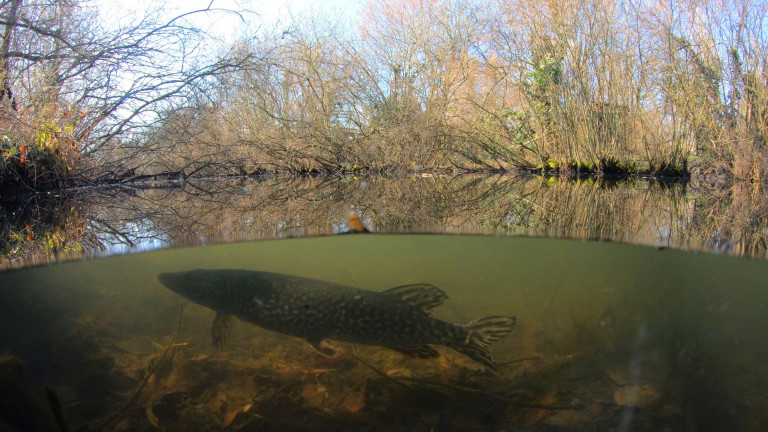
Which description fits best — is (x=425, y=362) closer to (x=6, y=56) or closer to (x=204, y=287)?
(x=204, y=287)

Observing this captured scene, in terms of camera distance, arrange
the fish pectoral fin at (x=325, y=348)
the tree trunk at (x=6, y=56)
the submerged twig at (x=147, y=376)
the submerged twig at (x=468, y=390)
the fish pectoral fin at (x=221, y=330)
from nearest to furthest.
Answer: the submerged twig at (x=147, y=376) → the submerged twig at (x=468, y=390) → the fish pectoral fin at (x=325, y=348) → the fish pectoral fin at (x=221, y=330) → the tree trunk at (x=6, y=56)

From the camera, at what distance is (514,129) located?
1520 cm

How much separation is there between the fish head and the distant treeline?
9.30 metres

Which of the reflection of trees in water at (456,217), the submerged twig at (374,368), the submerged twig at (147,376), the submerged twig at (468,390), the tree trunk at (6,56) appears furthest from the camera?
the tree trunk at (6,56)

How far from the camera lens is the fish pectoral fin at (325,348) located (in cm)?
218

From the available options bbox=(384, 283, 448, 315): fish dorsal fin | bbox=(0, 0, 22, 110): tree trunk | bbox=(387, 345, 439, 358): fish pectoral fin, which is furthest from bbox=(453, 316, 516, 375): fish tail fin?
bbox=(0, 0, 22, 110): tree trunk

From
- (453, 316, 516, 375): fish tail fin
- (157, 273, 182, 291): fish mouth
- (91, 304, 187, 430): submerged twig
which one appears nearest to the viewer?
(91, 304, 187, 430): submerged twig

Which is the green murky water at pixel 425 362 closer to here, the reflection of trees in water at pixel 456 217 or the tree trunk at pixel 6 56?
the reflection of trees in water at pixel 456 217

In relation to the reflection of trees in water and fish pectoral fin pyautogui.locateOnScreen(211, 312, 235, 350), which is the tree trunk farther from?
fish pectoral fin pyautogui.locateOnScreen(211, 312, 235, 350)

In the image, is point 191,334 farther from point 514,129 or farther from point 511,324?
point 514,129

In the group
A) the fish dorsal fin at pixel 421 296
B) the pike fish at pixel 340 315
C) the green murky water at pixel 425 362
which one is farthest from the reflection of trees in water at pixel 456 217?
the fish dorsal fin at pixel 421 296

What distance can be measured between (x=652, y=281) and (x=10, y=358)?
14.2 ft

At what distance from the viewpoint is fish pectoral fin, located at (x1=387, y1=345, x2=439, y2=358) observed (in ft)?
6.87

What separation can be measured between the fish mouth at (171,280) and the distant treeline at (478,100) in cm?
911
